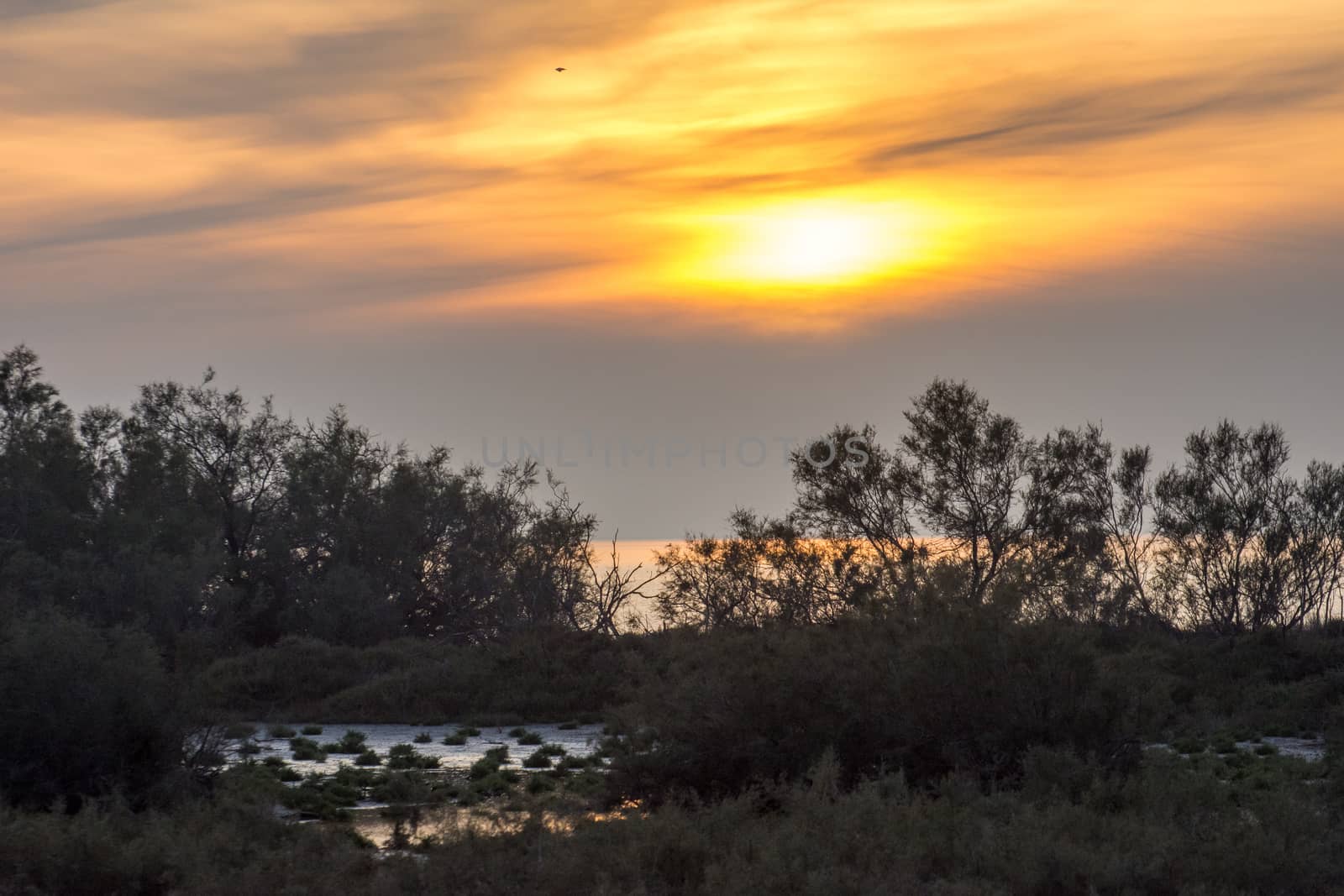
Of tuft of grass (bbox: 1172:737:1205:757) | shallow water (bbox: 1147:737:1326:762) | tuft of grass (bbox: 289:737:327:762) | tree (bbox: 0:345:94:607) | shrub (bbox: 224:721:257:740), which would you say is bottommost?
shallow water (bbox: 1147:737:1326:762)

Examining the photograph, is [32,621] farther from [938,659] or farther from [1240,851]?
[1240,851]

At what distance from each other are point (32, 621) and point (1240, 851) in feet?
36.2

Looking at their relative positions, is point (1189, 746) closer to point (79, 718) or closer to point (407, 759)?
point (407, 759)

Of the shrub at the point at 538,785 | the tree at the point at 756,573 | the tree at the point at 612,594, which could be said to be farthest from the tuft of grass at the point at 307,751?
the tree at the point at 612,594

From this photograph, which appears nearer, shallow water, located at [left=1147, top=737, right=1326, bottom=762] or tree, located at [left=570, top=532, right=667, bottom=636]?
shallow water, located at [left=1147, top=737, right=1326, bottom=762]

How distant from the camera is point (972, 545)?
3200cm

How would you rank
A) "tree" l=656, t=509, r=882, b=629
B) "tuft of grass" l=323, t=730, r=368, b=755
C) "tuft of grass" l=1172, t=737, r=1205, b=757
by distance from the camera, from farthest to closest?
"tree" l=656, t=509, r=882, b=629 → "tuft of grass" l=323, t=730, r=368, b=755 → "tuft of grass" l=1172, t=737, r=1205, b=757

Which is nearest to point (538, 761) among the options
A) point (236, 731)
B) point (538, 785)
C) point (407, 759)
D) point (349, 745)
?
point (407, 759)

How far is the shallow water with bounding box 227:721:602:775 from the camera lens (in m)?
19.3

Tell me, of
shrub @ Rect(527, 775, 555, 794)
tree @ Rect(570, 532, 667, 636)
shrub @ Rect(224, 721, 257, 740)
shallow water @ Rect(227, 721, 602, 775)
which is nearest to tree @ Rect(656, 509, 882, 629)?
tree @ Rect(570, 532, 667, 636)

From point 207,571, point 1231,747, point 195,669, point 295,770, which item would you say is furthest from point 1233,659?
point 207,571

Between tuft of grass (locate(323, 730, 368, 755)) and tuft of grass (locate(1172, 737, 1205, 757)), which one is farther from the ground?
tuft of grass (locate(323, 730, 368, 755))

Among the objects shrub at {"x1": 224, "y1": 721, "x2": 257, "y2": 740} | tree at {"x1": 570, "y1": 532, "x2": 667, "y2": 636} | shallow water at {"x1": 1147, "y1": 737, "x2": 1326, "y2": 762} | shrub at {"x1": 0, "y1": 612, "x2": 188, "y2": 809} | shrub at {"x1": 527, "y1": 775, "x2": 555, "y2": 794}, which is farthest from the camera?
tree at {"x1": 570, "y1": 532, "x2": 667, "y2": 636}

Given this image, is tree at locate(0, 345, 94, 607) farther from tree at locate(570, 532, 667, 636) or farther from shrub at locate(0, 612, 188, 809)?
shrub at locate(0, 612, 188, 809)
